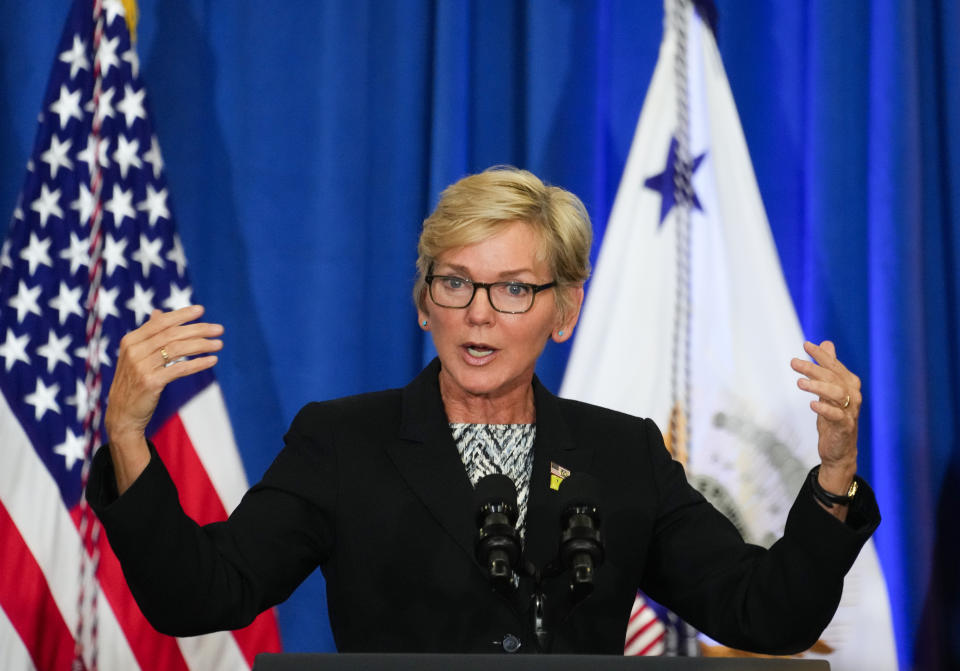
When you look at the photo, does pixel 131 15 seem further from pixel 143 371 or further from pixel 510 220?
pixel 143 371

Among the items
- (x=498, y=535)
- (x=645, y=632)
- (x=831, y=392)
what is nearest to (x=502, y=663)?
(x=498, y=535)

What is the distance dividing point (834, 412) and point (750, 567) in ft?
1.15

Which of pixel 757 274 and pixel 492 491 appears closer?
pixel 492 491

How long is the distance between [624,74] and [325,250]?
1.09 metres

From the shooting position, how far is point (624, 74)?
3.30 meters

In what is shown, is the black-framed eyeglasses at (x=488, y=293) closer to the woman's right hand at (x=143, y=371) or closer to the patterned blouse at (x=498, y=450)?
the patterned blouse at (x=498, y=450)

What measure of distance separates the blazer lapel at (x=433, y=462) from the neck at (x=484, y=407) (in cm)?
3

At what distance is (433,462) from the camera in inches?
74.4

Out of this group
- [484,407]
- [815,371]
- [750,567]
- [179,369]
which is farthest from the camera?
[484,407]

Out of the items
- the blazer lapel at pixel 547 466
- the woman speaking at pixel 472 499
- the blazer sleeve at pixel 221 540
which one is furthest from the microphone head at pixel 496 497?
the blazer sleeve at pixel 221 540

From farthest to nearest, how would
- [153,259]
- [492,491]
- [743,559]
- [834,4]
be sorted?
[834,4] → [153,259] → [743,559] → [492,491]

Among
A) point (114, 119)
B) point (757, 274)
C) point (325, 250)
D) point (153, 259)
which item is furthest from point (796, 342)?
point (114, 119)

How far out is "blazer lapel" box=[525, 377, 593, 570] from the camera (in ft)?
5.91

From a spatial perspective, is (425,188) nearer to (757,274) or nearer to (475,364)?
(757,274)
